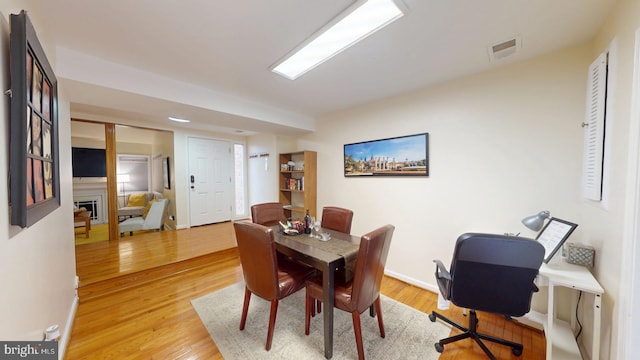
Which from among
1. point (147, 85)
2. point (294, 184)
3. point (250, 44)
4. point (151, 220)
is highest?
point (250, 44)

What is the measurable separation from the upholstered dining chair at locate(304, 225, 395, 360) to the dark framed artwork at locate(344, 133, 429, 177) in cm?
127

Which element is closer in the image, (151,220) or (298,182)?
(298,182)

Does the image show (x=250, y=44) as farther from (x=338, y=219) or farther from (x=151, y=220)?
(x=151, y=220)

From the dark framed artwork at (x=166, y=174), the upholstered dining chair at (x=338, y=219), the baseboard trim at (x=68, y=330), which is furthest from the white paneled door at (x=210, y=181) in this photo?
the upholstered dining chair at (x=338, y=219)

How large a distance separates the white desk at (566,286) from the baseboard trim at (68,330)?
3.28 meters

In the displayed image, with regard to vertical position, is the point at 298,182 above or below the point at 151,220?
above

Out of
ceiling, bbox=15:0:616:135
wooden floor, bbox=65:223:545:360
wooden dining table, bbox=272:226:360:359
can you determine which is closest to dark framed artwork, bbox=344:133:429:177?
ceiling, bbox=15:0:616:135

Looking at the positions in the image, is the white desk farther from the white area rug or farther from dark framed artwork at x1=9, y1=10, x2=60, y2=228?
dark framed artwork at x1=9, y1=10, x2=60, y2=228

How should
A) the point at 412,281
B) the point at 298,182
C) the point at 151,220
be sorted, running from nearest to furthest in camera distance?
1. the point at 412,281
2. the point at 298,182
3. the point at 151,220

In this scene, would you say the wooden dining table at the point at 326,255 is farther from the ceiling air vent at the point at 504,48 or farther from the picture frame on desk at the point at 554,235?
the ceiling air vent at the point at 504,48

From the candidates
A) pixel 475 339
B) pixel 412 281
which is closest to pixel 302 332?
pixel 475 339

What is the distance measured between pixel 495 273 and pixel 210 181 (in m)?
5.20

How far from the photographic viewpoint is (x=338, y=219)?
8.35 feet

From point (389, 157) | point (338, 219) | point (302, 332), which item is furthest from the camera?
point (389, 157)
